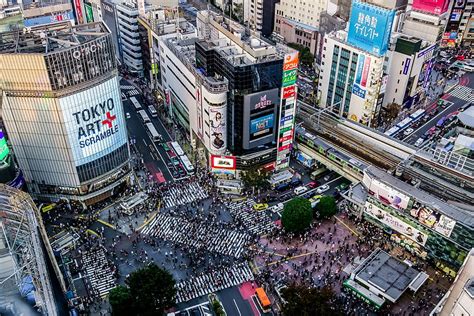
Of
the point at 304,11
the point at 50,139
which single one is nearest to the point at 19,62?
the point at 50,139

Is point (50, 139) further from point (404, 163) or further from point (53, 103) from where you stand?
point (404, 163)

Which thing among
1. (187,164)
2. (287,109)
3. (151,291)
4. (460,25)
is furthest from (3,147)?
(460,25)

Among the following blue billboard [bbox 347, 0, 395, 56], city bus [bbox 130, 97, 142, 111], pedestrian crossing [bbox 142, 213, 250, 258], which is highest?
blue billboard [bbox 347, 0, 395, 56]

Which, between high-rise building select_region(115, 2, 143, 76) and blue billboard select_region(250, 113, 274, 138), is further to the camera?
high-rise building select_region(115, 2, 143, 76)

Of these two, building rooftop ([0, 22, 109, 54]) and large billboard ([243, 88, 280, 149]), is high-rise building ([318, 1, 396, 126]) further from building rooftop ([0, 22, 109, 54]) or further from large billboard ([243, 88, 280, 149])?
building rooftop ([0, 22, 109, 54])

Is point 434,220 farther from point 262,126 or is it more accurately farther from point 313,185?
point 262,126

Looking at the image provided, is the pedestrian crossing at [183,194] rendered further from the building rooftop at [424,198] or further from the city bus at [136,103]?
the city bus at [136,103]

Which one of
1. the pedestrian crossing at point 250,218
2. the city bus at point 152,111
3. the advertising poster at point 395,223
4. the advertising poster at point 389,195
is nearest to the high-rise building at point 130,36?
the city bus at point 152,111

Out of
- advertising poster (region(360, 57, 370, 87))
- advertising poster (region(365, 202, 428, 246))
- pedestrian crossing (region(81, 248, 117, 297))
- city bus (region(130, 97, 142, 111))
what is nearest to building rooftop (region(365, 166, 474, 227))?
advertising poster (region(365, 202, 428, 246))
